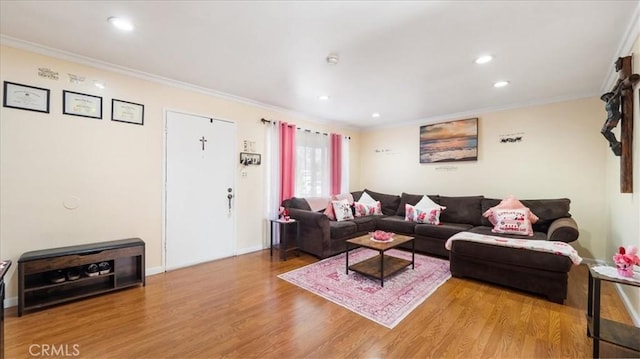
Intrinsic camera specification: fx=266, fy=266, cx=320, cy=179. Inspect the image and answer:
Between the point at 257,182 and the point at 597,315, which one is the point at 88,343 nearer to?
the point at 257,182

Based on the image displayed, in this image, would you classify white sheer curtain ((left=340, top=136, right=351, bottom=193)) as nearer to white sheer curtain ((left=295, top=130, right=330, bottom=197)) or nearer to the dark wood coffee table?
white sheer curtain ((left=295, top=130, right=330, bottom=197))

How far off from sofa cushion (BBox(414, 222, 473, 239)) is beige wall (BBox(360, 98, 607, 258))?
104 cm

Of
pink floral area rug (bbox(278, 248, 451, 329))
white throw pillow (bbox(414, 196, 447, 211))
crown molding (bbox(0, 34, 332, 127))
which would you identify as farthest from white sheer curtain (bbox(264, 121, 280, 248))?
white throw pillow (bbox(414, 196, 447, 211))

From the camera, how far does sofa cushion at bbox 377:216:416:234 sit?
446 centimetres

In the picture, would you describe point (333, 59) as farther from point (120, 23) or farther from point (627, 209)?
point (627, 209)

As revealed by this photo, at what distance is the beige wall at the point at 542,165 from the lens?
378 centimetres

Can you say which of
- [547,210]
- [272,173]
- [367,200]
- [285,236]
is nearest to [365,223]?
[367,200]

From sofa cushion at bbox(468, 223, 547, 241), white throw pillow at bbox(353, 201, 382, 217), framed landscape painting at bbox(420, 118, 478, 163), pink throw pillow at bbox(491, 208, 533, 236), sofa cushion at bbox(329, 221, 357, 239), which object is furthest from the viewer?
white throw pillow at bbox(353, 201, 382, 217)

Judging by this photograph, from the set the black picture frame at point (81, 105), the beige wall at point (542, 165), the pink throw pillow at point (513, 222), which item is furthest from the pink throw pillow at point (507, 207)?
the black picture frame at point (81, 105)

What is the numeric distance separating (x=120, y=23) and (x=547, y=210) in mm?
5362

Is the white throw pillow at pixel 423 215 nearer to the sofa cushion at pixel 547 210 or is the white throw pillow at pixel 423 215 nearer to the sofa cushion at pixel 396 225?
the sofa cushion at pixel 396 225

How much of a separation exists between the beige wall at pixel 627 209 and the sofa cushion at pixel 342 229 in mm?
3024

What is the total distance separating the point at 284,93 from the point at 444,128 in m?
3.16

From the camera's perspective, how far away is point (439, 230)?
407cm
